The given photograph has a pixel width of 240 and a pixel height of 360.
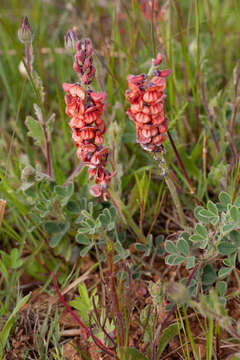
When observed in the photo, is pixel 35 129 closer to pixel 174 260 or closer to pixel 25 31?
pixel 25 31

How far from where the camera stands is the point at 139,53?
2680mm

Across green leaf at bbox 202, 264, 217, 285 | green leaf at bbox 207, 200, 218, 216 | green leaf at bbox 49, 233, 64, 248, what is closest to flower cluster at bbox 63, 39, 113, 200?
green leaf at bbox 207, 200, 218, 216

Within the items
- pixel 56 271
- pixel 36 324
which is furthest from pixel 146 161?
pixel 36 324

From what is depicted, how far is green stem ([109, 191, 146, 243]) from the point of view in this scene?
1829 millimetres

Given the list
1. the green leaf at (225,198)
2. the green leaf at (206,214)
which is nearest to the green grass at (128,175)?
the green leaf at (225,198)

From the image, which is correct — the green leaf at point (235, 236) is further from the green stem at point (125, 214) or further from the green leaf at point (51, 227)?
the green leaf at point (51, 227)

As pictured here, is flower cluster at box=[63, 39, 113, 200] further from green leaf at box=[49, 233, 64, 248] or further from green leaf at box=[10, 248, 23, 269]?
green leaf at box=[10, 248, 23, 269]

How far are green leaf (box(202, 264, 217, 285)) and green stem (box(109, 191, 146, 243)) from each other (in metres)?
0.31

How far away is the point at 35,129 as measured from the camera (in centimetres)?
199

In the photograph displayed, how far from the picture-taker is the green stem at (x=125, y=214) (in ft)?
6.00

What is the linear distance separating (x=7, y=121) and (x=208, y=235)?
5.91 feet

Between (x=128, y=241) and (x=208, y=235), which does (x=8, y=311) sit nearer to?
(x=128, y=241)

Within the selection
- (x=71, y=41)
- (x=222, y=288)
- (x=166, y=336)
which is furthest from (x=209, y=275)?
(x=71, y=41)

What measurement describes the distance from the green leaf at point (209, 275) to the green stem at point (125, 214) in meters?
0.31
